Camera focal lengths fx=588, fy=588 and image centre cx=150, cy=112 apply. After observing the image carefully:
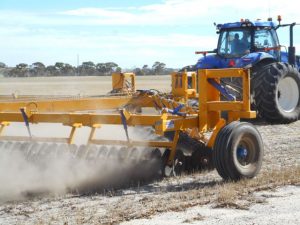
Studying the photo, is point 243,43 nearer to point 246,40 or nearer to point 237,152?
point 246,40

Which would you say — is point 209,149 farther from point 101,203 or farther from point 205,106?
point 101,203

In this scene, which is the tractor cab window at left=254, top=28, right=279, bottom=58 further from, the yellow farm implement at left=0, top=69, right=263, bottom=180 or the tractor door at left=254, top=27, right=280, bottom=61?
the yellow farm implement at left=0, top=69, right=263, bottom=180

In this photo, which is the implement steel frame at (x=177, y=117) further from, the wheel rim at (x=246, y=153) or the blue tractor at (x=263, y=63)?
the blue tractor at (x=263, y=63)

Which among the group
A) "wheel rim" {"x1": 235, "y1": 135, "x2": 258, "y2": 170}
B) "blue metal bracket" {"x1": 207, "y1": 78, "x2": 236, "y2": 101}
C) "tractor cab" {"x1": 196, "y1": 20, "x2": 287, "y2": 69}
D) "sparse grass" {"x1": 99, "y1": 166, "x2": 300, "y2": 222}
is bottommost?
"sparse grass" {"x1": 99, "y1": 166, "x2": 300, "y2": 222}

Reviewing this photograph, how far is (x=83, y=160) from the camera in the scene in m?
6.71

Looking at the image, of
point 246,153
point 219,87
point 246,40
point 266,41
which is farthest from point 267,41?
point 246,153

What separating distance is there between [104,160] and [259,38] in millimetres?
7060

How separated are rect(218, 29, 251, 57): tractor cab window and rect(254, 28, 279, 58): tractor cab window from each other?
18 cm

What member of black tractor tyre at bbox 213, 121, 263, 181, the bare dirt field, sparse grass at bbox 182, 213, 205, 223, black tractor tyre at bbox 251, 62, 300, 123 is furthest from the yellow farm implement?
black tractor tyre at bbox 251, 62, 300, 123

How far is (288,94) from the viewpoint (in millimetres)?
12648

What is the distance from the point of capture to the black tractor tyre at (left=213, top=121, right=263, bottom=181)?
6219mm

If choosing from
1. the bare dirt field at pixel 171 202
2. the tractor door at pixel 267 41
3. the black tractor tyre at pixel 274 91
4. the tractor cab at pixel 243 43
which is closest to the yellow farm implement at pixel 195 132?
the bare dirt field at pixel 171 202

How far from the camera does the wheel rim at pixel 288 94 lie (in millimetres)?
12469

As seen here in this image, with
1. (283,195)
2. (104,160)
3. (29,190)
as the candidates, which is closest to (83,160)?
(104,160)
